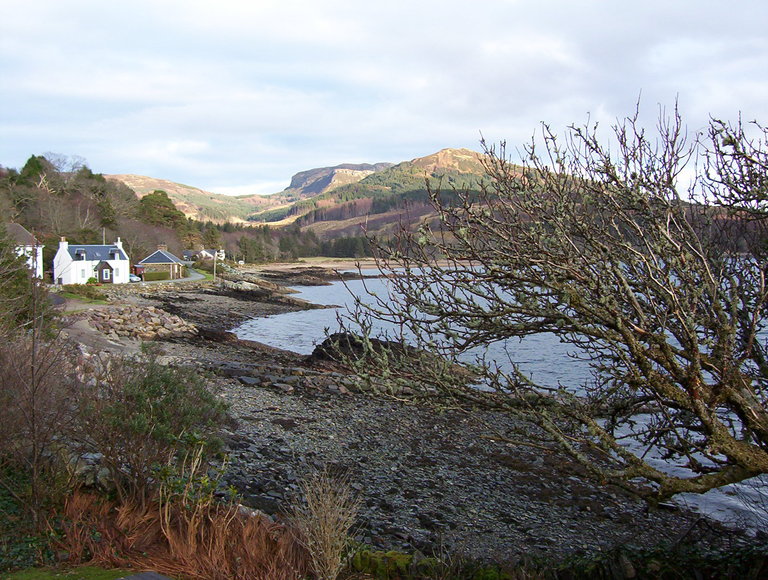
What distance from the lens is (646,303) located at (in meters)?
4.53

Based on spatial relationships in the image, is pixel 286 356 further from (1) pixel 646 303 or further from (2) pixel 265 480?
(1) pixel 646 303

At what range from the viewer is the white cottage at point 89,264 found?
43938 mm

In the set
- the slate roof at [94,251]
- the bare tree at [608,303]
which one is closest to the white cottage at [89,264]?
the slate roof at [94,251]

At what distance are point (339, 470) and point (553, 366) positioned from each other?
1401 centimetres

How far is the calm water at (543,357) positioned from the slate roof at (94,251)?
1776 centimetres

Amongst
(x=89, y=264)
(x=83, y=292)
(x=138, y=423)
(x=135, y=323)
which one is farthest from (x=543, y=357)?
(x=89, y=264)

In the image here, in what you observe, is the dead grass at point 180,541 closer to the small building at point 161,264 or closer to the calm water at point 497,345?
the calm water at point 497,345

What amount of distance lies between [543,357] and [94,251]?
40348 millimetres

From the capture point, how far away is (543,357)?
933 inches

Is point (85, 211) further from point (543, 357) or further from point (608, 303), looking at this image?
point (608, 303)

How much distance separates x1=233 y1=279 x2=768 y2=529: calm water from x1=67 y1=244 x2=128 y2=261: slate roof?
58.3ft

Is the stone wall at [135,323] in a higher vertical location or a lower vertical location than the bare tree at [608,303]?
lower

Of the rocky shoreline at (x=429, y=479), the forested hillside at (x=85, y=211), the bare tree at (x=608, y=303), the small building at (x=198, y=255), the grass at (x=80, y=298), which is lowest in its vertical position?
the rocky shoreline at (x=429, y=479)

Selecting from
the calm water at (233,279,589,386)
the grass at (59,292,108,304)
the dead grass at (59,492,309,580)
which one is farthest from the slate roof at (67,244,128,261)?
the dead grass at (59,492,309,580)
